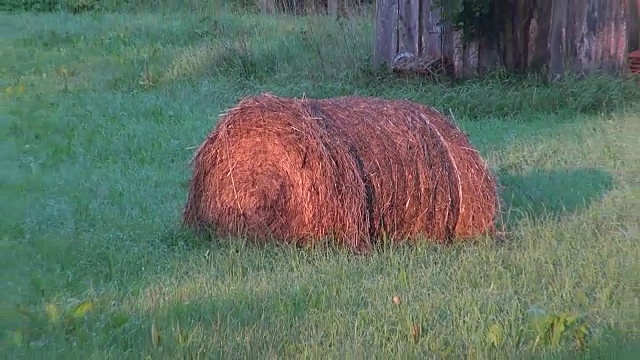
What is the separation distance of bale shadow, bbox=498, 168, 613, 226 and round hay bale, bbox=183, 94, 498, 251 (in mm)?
587

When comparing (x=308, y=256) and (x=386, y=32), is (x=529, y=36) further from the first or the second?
(x=308, y=256)

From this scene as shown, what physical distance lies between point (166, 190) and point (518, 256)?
3431mm

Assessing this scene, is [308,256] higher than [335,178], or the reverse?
[335,178]

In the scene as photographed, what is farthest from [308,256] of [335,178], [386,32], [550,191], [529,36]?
[386,32]

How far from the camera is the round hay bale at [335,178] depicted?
23.2 ft

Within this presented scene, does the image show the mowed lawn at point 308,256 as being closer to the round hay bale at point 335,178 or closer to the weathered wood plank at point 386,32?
the round hay bale at point 335,178

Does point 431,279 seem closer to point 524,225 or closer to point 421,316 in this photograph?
point 421,316

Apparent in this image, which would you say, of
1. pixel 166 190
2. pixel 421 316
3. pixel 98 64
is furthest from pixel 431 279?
pixel 98 64

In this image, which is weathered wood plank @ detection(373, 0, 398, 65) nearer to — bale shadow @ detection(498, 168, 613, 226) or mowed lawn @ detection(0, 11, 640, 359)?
mowed lawn @ detection(0, 11, 640, 359)

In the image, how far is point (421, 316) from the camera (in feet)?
18.4

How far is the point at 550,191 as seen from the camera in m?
8.66

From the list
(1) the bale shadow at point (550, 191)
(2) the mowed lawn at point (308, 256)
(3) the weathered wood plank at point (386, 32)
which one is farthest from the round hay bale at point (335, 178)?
(3) the weathered wood plank at point (386, 32)

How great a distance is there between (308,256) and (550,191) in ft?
8.84

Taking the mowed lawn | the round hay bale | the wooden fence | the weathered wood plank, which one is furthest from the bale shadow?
the weathered wood plank
